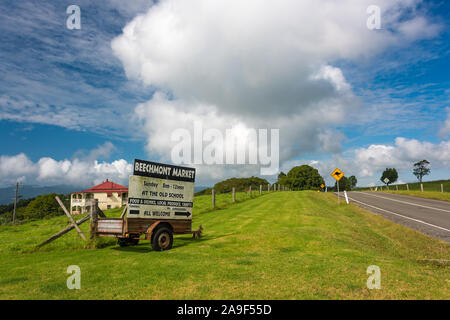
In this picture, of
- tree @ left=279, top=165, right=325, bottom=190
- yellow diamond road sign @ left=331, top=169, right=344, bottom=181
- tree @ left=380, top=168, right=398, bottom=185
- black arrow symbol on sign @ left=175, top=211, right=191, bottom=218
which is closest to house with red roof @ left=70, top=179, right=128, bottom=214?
tree @ left=279, top=165, right=325, bottom=190

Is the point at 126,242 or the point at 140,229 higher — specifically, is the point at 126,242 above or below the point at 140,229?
below

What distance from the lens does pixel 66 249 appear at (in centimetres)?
1212

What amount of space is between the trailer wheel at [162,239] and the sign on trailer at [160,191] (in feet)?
2.04

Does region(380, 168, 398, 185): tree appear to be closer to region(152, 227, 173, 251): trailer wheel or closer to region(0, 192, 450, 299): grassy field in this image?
region(0, 192, 450, 299): grassy field

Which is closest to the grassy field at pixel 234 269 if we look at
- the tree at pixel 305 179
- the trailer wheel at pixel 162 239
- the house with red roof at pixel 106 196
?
the trailer wheel at pixel 162 239

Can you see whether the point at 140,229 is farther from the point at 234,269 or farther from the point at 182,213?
the point at 234,269

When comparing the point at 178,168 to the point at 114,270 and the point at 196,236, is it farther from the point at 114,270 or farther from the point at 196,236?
the point at 114,270

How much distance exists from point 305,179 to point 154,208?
391 ft

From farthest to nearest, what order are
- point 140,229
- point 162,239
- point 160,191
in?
point 160,191 → point 162,239 → point 140,229

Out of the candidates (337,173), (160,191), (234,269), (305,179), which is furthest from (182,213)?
(305,179)

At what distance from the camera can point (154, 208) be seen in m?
11.7

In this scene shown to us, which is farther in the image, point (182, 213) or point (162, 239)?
point (182, 213)
